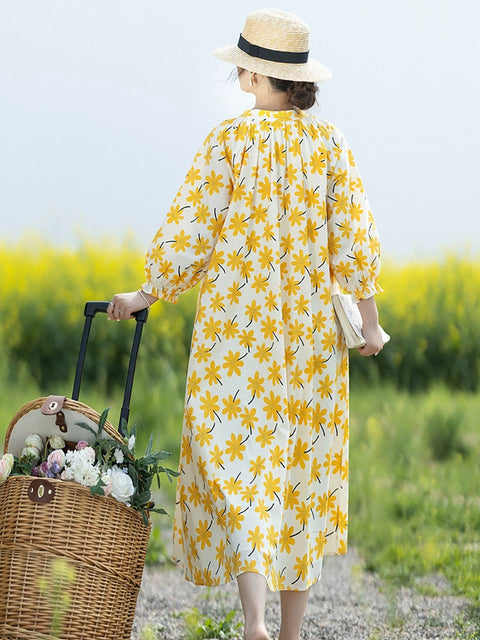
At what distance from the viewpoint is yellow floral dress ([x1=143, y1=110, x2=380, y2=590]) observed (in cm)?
237

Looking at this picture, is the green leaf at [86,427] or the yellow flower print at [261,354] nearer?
the green leaf at [86,427]

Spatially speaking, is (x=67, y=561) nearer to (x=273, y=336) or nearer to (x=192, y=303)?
(x=273, y=336)

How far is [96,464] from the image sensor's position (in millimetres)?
2250

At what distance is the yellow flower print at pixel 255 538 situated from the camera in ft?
7.47

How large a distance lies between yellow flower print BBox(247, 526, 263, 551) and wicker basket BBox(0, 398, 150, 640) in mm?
305

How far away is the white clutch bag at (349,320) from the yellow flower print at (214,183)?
0.43 m

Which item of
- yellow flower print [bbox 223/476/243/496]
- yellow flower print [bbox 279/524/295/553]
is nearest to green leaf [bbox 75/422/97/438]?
yellow flower print [bbox 223/476/243/496]

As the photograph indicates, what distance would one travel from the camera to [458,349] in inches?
252

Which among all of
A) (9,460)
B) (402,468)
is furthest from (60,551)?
(402,468)

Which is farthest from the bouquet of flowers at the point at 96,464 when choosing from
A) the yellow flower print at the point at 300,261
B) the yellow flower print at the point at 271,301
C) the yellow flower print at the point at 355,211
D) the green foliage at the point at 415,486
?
the green foliage at the point at 415,486

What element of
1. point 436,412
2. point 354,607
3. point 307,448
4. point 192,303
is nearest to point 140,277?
point 192,303

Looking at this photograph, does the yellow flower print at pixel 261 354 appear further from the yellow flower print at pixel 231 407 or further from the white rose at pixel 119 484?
the white rose at pixel 119 484

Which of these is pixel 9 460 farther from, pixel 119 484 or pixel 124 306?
pixel 124 306

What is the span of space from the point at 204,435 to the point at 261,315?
341mm
